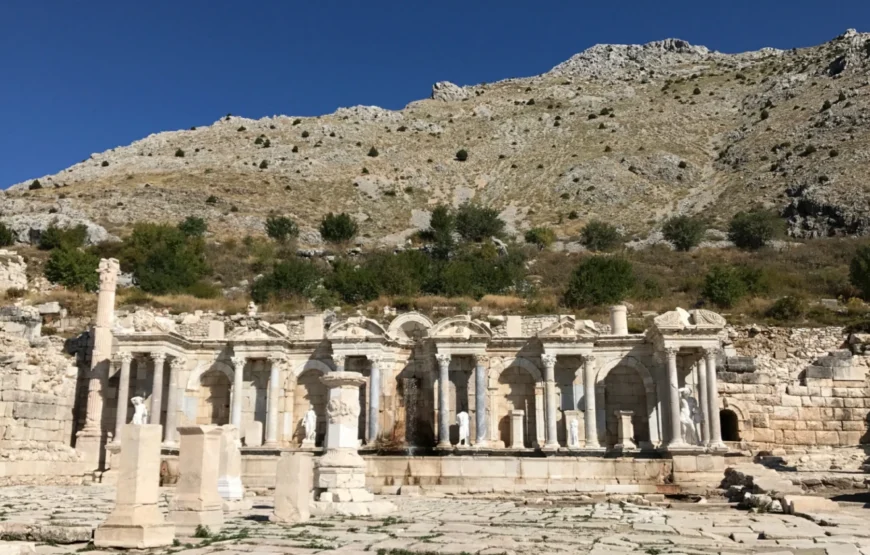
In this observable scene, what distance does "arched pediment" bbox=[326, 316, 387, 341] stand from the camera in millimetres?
28234

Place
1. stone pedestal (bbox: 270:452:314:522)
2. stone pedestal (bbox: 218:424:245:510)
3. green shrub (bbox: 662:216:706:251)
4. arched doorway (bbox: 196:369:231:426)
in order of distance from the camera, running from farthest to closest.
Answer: green shrub (bbox: 662:216:706:251), arched doorway (bbox: 196:369:231:426), stone pedestal (bbox: 218:424:245:510), stone pedestal (bbox: 270:452:314:522)

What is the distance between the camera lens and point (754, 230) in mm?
55750

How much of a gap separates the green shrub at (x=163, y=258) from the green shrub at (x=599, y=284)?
23779mm

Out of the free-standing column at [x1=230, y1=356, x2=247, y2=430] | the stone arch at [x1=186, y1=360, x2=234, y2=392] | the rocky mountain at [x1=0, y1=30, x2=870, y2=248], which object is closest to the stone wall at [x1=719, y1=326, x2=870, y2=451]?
the free-standing column at [x1=230, y1=356, x2=247, y2=430]

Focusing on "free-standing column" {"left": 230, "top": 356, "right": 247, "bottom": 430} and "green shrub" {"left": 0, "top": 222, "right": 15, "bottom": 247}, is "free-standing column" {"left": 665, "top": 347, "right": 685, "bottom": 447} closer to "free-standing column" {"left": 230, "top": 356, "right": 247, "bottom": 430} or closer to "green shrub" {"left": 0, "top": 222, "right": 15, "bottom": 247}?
"free-standing column" {"left": 230, "top": 356, "right": 247, "bottom": 430}

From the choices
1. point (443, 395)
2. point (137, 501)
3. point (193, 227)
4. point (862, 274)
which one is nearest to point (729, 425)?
point (443, 395)

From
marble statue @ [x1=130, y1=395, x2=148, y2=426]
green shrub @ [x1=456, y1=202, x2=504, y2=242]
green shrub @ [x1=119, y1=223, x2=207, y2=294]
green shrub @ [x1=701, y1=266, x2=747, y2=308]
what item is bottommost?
marble statue @ [x1=130, y1=395, x2=148, y2=426]

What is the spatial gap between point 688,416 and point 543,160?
61116 mm

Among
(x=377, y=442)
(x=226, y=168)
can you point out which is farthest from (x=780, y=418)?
(x=226, y=168)

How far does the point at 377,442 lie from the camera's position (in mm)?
27328

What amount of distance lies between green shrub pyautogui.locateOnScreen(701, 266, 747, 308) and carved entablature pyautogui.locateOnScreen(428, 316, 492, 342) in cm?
1803

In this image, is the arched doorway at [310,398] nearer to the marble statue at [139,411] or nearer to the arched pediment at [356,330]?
the arched pediment at [356,330]

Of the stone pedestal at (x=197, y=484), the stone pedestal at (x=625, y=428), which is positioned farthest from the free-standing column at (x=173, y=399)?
the stone pedestal at (x=197, y=484)

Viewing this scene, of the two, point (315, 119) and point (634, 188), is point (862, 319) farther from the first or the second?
point (315, 119)
